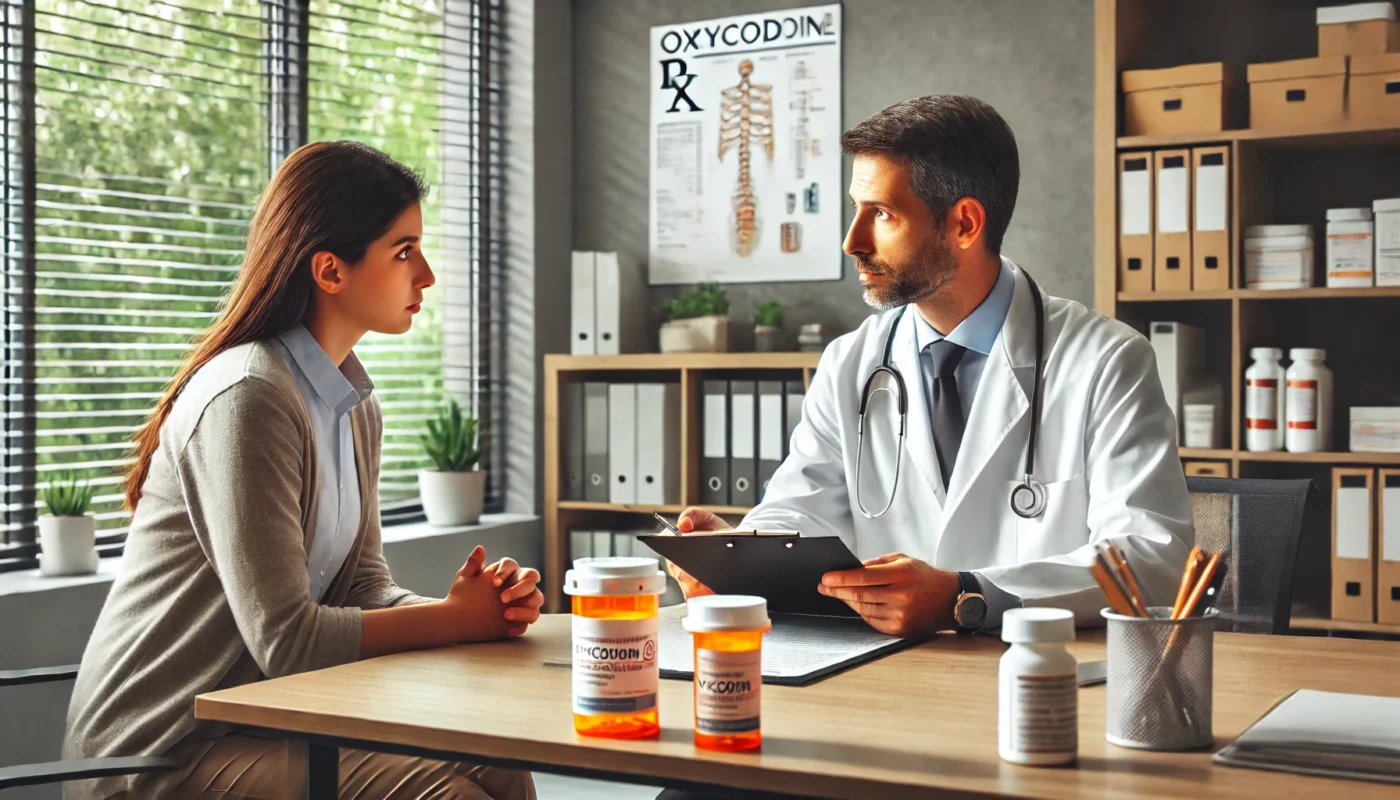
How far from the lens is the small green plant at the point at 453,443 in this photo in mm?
3891

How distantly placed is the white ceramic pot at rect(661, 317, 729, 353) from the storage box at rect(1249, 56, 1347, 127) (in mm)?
1530

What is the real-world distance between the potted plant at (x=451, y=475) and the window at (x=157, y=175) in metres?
0.14

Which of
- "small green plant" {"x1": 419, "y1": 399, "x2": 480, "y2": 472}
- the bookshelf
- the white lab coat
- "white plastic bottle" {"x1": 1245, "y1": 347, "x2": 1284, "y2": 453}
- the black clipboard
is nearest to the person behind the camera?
the black clipboard

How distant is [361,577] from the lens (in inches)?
79.9

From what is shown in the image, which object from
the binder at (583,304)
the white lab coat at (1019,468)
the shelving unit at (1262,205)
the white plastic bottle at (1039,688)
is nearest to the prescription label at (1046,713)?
the white plastic bottle at (1039,688)

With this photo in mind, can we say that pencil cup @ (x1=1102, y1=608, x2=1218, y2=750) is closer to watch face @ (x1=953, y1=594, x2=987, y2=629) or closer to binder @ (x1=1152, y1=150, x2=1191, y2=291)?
watch face @ (x1=953, y1=594, x2=987, y2=629)

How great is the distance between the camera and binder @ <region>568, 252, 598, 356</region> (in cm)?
409

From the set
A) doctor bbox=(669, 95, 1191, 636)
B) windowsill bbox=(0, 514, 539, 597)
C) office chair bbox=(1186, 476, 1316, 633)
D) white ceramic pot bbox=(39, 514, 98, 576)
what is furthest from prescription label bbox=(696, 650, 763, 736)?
white ceramic pot bbox=(39, 514, 98, 576)

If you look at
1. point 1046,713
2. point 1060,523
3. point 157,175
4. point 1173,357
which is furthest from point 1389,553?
point 157,175

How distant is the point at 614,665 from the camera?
1158 mm

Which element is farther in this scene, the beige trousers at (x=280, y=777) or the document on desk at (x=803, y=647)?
the beige trousers at (x=280, y=777)

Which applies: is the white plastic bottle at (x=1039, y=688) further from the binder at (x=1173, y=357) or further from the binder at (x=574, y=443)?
the binder at (x=574, y=443)

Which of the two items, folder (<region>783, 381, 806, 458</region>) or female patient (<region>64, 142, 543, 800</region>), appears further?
folder (<region>783, 381, 806, 458</region>)

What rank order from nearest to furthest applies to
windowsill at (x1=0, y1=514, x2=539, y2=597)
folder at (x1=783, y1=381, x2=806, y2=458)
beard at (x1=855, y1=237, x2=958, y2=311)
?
beard at (x1=855, y1=237, x2=958, y2=311), windowsill at (x1=0, y1=514, x2=539, y2=597), folder at (x1=783, y1=381, x2=806, y2=458)
